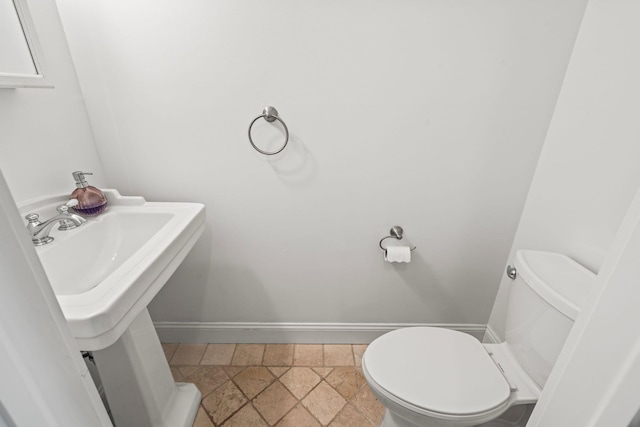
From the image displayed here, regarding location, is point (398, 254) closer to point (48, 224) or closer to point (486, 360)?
point (486, 360)

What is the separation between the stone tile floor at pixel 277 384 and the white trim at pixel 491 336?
0.65 m

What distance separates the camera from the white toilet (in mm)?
830

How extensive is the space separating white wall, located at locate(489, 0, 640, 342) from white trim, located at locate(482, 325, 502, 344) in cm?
56

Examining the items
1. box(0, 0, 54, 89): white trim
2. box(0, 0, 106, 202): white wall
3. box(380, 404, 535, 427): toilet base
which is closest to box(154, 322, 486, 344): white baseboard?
box(380, 404, 535, 427): toilet base

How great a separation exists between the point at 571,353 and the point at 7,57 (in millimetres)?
1520

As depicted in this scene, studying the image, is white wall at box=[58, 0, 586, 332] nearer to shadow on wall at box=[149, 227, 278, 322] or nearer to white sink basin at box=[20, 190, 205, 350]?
shadow on wall at box=[149, 227, 278, 322]

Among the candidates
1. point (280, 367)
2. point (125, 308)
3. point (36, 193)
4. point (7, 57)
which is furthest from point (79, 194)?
point (280, 367)

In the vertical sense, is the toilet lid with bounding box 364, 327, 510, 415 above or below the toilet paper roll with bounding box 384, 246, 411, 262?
below

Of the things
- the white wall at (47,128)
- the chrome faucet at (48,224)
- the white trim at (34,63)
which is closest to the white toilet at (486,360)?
the chrome faucet at (48,224)

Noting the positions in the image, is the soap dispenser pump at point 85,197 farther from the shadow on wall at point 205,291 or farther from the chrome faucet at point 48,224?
the shadow on wall at point 205,291

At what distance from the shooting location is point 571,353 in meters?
0.44

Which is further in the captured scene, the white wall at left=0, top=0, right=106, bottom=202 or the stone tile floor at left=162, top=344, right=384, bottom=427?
the stone tile floor at left=162, top=344, right=384, bottom=427

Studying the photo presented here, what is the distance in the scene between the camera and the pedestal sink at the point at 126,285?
61 centimetres

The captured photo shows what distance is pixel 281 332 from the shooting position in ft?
4.99
